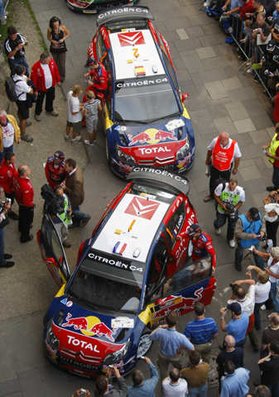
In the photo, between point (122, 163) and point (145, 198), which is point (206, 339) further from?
point (122, 163)

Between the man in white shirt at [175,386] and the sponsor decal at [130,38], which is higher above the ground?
the sponsor decal at [130,38]

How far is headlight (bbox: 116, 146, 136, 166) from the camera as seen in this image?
15.8 meters

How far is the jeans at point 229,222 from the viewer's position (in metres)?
14.7

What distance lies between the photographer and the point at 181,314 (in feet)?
45.0

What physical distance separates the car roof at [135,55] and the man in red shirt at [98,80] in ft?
0.83

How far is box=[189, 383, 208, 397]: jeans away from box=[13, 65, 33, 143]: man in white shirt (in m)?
6.98

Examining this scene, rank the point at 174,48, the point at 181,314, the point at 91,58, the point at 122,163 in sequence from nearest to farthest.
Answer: the point at 181,314, the point at 122,163, the point at 91,58, the point at 174,48

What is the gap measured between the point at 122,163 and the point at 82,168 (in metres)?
1.02

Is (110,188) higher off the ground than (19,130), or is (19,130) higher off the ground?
(19,130)

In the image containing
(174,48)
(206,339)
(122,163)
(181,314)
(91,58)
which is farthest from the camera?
(174,48)

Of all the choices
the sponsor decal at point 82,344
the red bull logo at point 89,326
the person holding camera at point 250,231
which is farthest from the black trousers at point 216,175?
the sponsor decal at point 82,344

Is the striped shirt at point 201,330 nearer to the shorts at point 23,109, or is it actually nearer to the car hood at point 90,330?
the car hood at point 90,330

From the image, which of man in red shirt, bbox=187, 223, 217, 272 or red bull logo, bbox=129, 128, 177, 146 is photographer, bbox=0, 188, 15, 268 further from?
man in red shirt, bbox=187, 223, 217, 272

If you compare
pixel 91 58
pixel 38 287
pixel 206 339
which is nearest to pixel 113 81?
pixel 91 58
